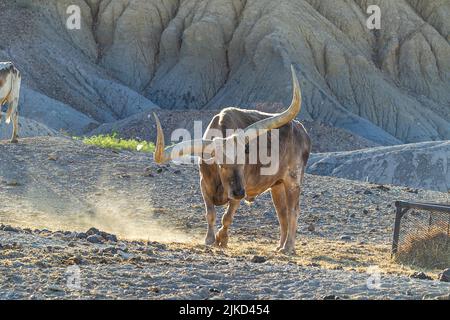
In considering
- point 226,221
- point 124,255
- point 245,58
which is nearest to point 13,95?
point 226,221

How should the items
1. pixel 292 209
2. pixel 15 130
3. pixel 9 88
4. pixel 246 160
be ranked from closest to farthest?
pixel 246 160
pixel 292 209
pixel 15 130
pixel 9 88

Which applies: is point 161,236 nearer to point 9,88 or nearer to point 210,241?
point 210,241

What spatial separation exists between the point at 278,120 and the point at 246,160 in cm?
79

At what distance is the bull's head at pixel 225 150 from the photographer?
1142 cm

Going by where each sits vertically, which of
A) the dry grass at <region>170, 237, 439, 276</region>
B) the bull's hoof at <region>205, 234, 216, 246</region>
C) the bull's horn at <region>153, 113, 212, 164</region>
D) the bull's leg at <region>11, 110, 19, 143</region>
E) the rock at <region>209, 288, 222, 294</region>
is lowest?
the dry grass at <region>170, 237, 439, 276</region>

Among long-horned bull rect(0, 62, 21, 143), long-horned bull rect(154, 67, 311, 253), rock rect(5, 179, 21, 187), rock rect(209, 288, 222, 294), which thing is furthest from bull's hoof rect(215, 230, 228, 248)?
long-horned bull rect(0, 62, 21, 143)

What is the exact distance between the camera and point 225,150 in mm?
11539

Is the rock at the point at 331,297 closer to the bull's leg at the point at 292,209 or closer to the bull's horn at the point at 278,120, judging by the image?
the bull's horn at the point at 278,120

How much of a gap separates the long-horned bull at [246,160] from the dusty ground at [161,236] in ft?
1.92

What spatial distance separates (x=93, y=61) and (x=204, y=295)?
54.5m

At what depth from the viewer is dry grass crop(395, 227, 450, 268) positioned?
12164mm

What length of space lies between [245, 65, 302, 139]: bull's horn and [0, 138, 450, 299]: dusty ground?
168 centimetres

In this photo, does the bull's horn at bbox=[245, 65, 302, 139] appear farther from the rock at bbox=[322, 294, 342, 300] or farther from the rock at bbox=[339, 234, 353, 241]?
the rock at bbox=[322, 294, 342, 300]

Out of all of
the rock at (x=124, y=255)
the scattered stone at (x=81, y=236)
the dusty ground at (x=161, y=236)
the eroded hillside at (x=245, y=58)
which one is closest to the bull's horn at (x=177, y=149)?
the dusty ground at (x=161, y=236)
